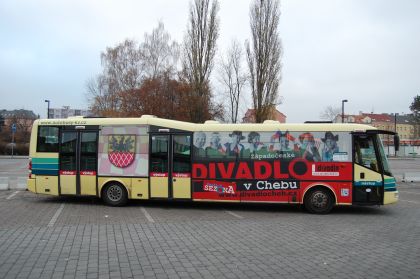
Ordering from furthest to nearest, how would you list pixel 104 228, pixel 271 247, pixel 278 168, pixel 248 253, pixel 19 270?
1. pixel 278 168
2. pixel 104 228
3. pixel 271 247
4. pixel 248 253
5. pixel 19 270

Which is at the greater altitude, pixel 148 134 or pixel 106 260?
pixel 148 134

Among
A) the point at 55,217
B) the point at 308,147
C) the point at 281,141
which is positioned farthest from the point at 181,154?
the point at 55,217

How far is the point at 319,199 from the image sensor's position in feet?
42.7

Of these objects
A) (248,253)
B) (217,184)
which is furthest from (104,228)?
(217,184)

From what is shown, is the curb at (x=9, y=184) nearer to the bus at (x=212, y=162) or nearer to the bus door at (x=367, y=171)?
the bus at (x=212, y=162)

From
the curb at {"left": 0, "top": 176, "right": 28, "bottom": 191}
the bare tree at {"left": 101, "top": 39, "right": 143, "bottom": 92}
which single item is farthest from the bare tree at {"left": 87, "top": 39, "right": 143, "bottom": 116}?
the curb at {"left": 0, "top": 176, "right": 28, "bottom": 191}

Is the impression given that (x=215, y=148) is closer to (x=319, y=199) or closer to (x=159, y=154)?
(x=159, y=154)

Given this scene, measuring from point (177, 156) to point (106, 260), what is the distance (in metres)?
6.95

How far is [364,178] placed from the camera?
12.8 metres

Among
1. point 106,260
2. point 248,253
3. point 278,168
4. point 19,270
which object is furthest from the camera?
point 278,168

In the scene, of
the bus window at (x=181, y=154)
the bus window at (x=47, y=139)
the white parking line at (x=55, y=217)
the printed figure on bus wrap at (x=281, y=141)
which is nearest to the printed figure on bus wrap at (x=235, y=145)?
the printed figure on bus wrap at (x=281, y=141)

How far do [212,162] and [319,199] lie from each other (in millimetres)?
3461

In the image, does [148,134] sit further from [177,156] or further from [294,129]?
[294,129]

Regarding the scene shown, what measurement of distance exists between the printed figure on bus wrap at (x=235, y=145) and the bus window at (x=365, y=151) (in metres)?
3.47
